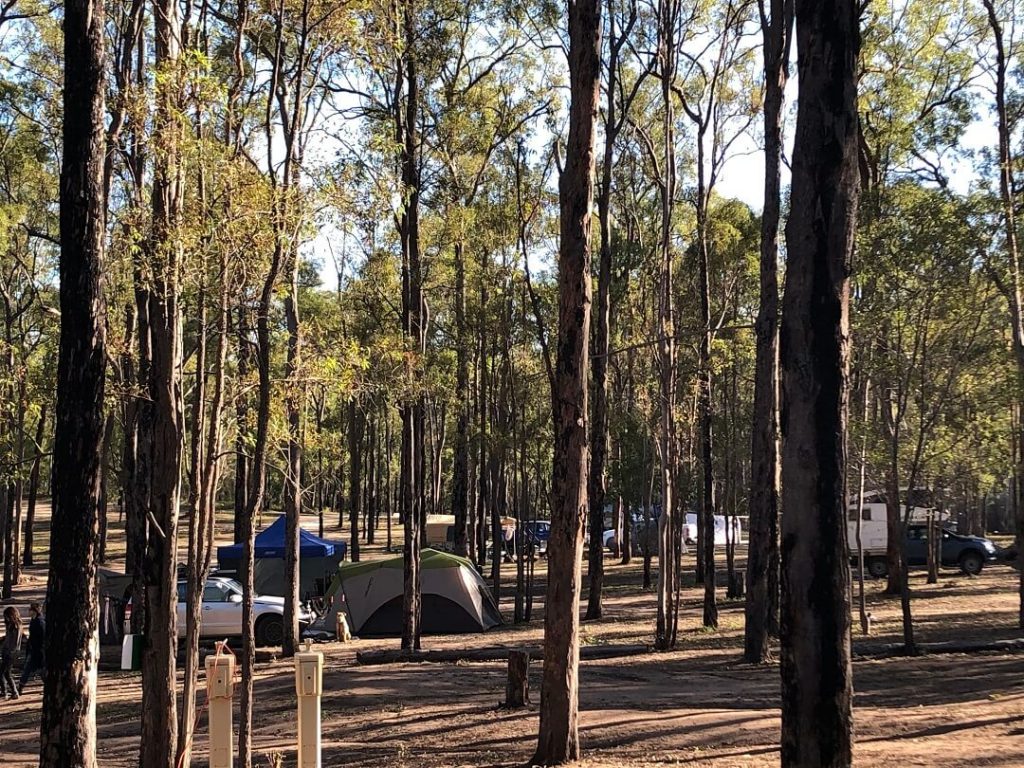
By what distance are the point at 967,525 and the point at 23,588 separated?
45.6 meters

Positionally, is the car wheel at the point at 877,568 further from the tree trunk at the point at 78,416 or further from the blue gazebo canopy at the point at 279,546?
the tree trunk at the point at 78,416

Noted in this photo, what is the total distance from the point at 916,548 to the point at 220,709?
31.9m

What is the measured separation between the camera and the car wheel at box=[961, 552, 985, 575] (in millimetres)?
33969

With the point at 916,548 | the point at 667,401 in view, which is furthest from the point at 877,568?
the point at 667,401

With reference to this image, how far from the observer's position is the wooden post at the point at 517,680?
12.1 metres

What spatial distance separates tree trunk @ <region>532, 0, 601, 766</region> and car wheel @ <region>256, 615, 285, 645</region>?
516 inches

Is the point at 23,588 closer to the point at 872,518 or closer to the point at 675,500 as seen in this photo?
the point at 675,500

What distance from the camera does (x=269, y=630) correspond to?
20.8 metres

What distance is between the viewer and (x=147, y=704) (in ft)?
30.2

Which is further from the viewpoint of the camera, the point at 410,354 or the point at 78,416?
the point at 410,354

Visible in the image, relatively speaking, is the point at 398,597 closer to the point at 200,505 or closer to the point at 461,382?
the point at 461,382

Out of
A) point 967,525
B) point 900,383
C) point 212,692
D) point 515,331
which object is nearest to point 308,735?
point 212,692

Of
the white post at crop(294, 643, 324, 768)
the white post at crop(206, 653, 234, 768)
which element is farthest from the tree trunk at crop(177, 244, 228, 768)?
the white post at crop(294, 643, 324, 768)

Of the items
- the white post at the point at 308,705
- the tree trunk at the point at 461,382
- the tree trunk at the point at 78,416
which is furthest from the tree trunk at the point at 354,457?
the white post at the point at 308,705
